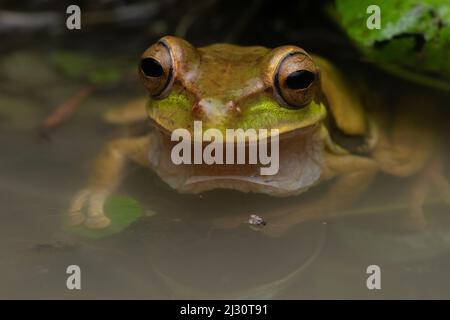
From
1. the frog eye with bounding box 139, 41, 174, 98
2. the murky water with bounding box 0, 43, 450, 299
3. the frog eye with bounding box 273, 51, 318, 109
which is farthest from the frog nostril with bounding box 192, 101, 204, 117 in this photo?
the murky water with bounding box 0, 43, 450, 299

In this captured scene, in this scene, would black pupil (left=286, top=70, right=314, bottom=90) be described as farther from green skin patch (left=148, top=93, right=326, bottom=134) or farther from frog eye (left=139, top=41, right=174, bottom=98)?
frog eye (left=139, top=41, right=174, bottom=98)

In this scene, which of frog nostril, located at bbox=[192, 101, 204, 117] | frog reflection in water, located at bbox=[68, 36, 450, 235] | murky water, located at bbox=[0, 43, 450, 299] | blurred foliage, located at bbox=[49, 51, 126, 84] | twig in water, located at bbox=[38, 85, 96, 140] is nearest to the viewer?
murky water, located at bbox=[0, 43, 450, 299]

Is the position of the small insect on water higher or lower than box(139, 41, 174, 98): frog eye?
lower

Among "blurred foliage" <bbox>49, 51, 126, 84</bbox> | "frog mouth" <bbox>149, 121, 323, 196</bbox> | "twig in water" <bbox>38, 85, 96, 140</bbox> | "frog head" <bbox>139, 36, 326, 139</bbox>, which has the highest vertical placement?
"blurred foliage" <bbox>49, 51, 126, 84</bbox>

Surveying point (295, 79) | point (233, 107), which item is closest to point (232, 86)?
point (233, 107)

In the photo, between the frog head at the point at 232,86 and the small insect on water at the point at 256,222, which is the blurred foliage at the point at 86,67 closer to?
the frog head at the point at 232,86

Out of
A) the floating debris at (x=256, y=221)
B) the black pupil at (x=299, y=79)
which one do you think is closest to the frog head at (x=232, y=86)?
the black pupil at (x=299, y=79)
